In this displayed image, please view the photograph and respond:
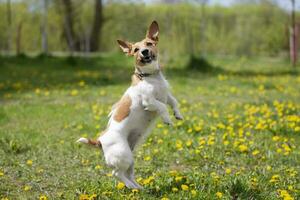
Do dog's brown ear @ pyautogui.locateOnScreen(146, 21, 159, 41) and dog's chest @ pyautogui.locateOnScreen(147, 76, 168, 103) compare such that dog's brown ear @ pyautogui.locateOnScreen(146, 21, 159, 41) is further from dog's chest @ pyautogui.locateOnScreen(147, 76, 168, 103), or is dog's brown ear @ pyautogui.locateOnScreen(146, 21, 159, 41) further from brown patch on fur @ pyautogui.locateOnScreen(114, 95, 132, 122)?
brown patch on fur @ pyautogui.locateOnScreen(114, 95, 132, 122)

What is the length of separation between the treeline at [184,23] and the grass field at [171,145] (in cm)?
1316

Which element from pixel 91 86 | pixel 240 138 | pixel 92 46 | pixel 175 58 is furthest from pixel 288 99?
pixel 92 46

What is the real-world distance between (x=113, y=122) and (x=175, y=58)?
13456 millimetres

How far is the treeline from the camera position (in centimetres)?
2562

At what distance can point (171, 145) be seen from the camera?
659 cm

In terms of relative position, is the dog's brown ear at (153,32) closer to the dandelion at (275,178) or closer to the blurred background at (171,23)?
the dandelion at (275,178)

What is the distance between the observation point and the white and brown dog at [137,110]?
4.56m

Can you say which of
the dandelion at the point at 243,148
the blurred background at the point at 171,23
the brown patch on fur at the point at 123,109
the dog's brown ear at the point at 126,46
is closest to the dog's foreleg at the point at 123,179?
the brown patch on fur at the point at 123,109

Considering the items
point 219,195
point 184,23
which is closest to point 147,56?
point 219,195

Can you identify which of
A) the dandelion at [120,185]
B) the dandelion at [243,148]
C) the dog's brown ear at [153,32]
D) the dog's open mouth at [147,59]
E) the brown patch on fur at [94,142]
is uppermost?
the dog's brown ear at [153,32]

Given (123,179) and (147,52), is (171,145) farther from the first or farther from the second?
(147,52)

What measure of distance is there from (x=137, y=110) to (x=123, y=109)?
0.13m

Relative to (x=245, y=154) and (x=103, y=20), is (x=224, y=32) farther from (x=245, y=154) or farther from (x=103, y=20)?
(x=245, y=154)

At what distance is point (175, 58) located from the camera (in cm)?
1806
